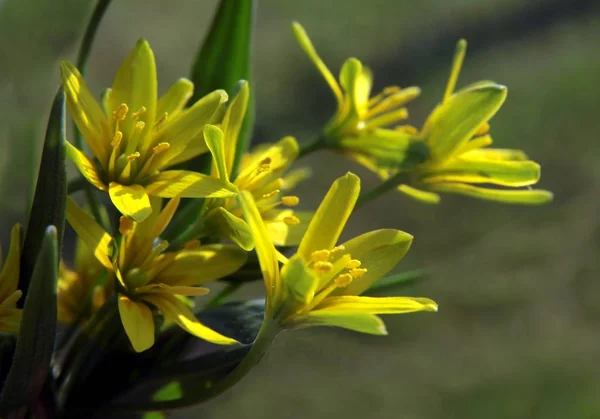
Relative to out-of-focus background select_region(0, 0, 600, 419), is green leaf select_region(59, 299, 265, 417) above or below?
above

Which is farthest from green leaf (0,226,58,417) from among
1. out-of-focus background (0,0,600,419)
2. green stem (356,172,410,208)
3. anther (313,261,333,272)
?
out-of-focus background (0,0,600,419)

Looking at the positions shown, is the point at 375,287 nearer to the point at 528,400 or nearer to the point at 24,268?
the point at 24,268

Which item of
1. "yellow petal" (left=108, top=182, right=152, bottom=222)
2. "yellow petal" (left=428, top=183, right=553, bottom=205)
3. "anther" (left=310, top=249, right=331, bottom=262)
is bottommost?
"yellow petal" (left=428, top=183, right=553, bottom=205)

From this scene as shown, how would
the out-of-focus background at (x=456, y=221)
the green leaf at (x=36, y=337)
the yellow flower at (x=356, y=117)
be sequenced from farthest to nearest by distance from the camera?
1. the out-of-focus background at (x=456, y=221)
2. the yellow flower at (x=356, y=117)
3. the green leaf at (x=36, y=337)

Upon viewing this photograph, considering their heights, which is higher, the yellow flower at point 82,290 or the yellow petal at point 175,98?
the yellow petal at point 175,98

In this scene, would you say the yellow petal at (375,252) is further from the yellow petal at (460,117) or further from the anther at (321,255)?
the yellow petal at (460,117)

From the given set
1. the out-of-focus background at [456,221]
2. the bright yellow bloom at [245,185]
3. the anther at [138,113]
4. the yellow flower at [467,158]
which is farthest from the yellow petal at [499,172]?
the out-of-focus background at [456,221]


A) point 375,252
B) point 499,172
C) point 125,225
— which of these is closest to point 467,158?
point 499,172

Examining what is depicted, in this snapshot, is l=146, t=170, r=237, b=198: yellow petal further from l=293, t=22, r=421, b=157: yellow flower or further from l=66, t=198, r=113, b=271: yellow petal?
l=293, t=22, r=421, b=157: yellow flower
